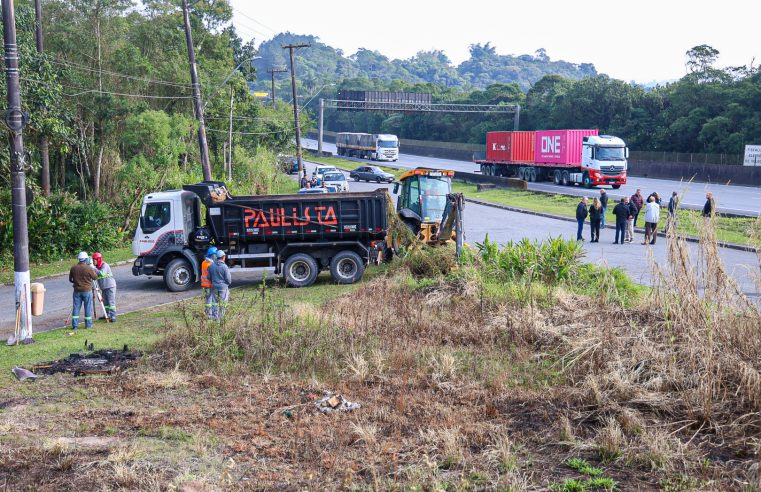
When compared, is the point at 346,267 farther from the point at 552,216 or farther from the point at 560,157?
the point at 560,157

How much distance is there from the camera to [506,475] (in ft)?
25.1

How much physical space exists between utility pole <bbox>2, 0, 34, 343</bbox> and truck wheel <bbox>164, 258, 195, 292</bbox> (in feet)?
18.3

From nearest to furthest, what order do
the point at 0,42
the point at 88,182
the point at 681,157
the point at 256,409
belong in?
the point at 256,409
the point at 0,42
the point at 88,182
the point at 681,157


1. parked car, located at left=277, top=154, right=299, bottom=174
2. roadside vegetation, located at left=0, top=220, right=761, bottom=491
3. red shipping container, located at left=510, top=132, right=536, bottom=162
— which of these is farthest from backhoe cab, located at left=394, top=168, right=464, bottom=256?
parked car, located at left=277, top=154, right=299, bottom=174

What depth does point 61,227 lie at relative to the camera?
2723 centimetres

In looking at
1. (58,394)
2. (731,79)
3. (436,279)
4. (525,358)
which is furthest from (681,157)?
(58,394)

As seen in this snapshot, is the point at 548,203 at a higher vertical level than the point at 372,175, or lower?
lower

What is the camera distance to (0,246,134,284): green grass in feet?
77.6

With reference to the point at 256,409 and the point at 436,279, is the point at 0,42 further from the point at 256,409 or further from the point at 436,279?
the point at 256,409

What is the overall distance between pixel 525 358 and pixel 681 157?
5288 centimetres

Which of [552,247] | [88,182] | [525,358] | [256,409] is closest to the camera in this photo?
[256,409]

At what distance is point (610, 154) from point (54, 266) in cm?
3272

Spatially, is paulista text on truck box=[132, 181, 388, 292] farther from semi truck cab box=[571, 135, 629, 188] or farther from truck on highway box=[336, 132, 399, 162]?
truck on highway box=[336, 132, 399, 162]

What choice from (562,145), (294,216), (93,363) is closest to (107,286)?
(93,363)
